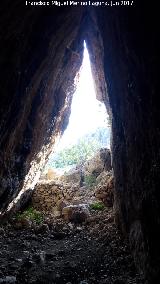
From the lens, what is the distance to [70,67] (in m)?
14.7

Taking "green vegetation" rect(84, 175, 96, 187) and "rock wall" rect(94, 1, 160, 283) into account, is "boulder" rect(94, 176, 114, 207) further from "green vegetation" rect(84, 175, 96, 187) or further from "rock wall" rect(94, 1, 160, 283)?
"rock wall" rect(94, 1, 160, 283)

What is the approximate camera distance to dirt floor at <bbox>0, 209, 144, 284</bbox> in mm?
6545

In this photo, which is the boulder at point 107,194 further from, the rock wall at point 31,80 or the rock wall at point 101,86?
the rock wall at point 101,86

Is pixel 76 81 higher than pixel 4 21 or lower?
higher

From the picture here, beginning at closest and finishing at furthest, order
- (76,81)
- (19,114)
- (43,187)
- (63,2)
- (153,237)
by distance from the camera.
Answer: (153,237) < (63,2) < (19,114) < (76,81) < (43,187)

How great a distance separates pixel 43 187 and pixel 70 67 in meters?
8.25

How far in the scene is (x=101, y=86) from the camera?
15.9 metres

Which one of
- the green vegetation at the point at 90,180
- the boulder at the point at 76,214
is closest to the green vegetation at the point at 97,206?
the boulder at the point at 76,214

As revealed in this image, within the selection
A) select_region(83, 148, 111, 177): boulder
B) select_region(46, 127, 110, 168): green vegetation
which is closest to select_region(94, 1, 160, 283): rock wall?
select_region(83, 148, 111, 177): boulder

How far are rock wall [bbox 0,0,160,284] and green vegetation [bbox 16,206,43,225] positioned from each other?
96.8 inches

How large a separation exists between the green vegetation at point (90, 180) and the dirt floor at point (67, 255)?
30.4 ft

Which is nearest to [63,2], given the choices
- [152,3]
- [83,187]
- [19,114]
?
[19,114]

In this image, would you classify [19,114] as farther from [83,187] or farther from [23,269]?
[83,187]

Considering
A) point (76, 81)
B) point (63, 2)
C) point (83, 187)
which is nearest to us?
point (63, 2)
